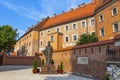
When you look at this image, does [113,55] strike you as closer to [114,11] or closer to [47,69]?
[47,69]

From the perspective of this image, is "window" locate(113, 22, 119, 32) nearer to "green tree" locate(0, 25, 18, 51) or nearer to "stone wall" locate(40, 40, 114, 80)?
"stone wall" locate(40, 40, 114, 80)

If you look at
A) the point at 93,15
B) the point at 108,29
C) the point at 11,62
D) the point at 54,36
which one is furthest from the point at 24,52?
the point at 108,29

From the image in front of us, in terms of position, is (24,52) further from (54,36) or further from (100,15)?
(100,15)

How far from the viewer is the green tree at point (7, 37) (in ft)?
157

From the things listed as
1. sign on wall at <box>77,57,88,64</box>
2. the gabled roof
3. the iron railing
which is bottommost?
sign on wall at <box>77,57,88,64</box>

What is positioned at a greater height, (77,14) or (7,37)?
(77,14)

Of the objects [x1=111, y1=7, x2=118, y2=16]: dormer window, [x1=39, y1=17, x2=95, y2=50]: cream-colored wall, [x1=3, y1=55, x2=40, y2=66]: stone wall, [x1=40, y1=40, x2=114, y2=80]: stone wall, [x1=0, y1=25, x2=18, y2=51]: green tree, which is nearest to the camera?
[x1=40, y1=40, x2=114, y2=80]: stone wall

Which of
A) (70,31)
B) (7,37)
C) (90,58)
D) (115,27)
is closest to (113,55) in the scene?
(90,58)

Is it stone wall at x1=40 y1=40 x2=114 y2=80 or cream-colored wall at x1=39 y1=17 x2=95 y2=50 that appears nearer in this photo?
stone wall at x1=40 y1=40 x2=114 y2=80

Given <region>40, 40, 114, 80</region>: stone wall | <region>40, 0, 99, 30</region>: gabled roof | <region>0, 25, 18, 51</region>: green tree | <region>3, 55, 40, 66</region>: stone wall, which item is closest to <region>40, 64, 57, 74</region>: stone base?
<region>40, 40, 114, 80</region>: stone wall

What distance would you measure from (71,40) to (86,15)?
683 centimetres

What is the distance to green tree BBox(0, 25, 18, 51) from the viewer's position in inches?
1880

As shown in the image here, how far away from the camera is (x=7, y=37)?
4800 centimetres

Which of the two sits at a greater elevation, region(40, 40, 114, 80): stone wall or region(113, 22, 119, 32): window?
region(113, 22, 119, 32): window
